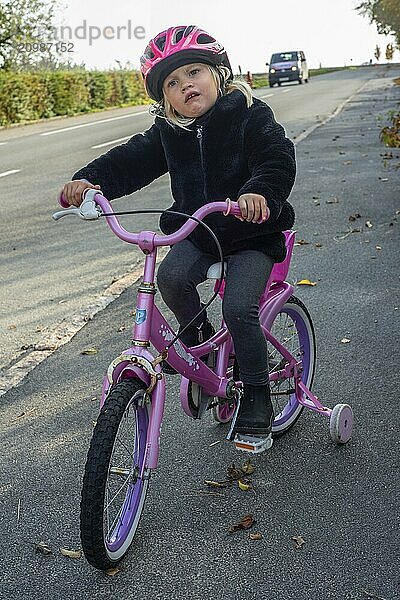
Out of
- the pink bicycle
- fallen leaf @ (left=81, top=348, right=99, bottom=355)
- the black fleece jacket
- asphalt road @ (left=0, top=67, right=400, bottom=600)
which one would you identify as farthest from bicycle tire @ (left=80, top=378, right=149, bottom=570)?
fallen leaf @ (left=81, top=348, right=99, bottom=355)

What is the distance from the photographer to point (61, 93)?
2978 centimetres

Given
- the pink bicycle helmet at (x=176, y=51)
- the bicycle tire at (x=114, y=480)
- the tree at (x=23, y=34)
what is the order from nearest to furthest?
1. the bicycle tire at (x=114, y=480)
2. the pink bicycle helmet at (x=176, y=51)
3. the tree at (x=23, y=34)

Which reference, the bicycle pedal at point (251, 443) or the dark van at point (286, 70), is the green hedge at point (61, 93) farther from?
the bicycle pedal at point (251, 443)

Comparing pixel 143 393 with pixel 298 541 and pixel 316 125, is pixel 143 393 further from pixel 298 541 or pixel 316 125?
pixel 316 125

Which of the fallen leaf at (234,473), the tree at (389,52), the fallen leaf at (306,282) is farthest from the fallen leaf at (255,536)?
the tree at (389,52)

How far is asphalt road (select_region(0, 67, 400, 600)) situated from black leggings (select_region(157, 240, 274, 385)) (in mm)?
538

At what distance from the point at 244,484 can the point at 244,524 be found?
0.32 m

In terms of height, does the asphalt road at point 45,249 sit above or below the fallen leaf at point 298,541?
below

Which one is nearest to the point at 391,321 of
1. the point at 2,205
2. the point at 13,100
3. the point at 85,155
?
the point at 2,205

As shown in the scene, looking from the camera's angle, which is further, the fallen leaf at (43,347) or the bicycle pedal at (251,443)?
the fallen leaf at (43,347)

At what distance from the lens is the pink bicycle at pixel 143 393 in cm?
290

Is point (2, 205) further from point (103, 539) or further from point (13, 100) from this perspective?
point (13, 100)

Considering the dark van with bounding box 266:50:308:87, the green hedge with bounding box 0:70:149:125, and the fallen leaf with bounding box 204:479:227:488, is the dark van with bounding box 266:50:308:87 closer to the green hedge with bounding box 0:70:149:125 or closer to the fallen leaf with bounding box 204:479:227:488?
the green hedge with bounding box 0:70:149:125

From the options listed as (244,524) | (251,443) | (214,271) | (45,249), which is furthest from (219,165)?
(45,249)
